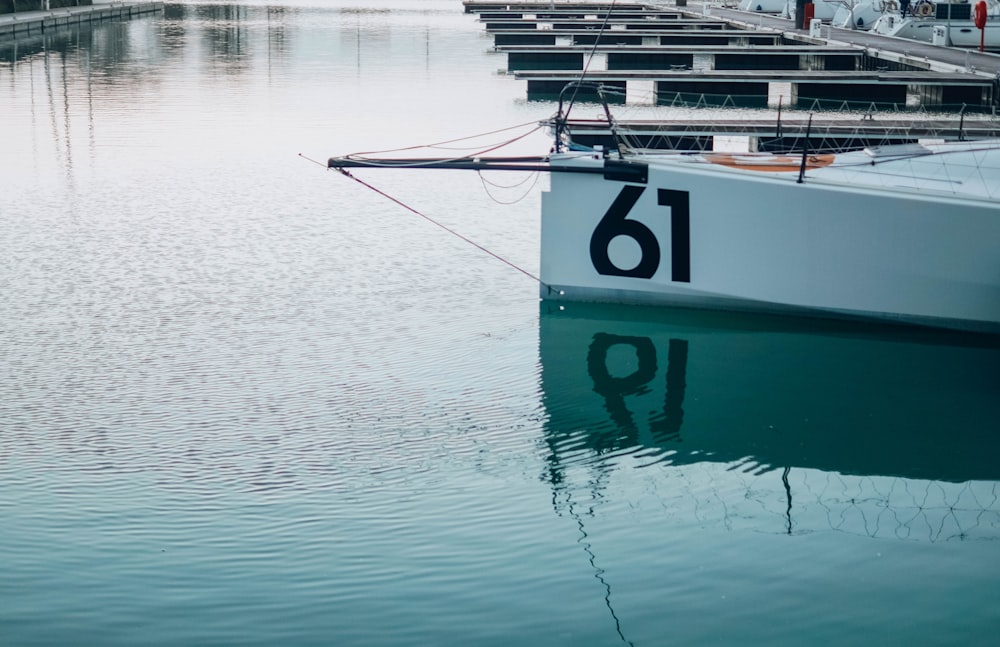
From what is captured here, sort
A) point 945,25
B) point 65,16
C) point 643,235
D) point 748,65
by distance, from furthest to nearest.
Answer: point 65,16 < point 945,25 < point 748,65 < point 643,235

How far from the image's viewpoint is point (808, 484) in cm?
866

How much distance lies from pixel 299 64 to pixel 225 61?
81.2 inches

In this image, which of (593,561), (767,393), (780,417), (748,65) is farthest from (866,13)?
(593,561)

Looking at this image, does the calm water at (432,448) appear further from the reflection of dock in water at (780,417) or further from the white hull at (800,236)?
the white hull at (800,236)

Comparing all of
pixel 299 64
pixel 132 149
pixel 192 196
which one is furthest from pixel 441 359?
pixel 299 64

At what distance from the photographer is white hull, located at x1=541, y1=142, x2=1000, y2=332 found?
1066 cm

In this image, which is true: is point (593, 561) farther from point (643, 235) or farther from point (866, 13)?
point (866, 13)

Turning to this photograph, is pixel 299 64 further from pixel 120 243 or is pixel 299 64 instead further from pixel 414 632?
pixel 414 632

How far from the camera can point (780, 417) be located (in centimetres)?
1002

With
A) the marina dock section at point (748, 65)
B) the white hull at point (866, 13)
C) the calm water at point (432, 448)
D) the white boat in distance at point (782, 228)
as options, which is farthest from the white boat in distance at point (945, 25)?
the white boat in distance at point (782, 228)

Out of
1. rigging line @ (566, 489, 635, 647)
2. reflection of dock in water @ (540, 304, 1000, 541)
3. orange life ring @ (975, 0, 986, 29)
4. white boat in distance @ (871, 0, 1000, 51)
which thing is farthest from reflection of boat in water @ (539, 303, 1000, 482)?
white boat in distance @ (871, 0, 1000, 51)

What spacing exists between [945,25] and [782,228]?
89.8 ft

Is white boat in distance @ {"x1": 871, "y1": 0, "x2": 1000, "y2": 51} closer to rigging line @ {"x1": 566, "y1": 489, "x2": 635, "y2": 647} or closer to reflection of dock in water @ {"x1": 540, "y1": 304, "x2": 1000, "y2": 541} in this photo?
reflection of dock in water @ {"x1": 540, "y1": 304, "x2": 1000, "y2": 541}

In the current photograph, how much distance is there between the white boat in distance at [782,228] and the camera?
10.7 m
